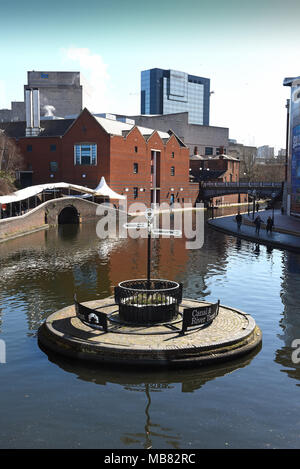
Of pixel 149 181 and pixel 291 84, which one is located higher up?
pixel 291 84

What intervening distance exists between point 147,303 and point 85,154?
164 ft

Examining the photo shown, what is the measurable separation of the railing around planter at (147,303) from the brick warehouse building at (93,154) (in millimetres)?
46851

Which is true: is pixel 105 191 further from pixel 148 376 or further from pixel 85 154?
pixel 148 376

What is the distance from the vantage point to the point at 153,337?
13.1m

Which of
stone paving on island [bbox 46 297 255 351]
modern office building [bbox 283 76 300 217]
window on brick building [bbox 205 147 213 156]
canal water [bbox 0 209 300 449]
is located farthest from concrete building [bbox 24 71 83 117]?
stone paving on island [bbox 46 297 255 351]

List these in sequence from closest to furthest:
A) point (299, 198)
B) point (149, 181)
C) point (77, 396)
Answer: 1. point (77, 396)
2. point (299, 198)
3. point (149, 181)

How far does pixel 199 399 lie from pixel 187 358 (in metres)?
1.54

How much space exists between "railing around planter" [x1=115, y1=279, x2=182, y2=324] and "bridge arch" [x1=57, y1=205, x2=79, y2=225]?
3631 centimetres

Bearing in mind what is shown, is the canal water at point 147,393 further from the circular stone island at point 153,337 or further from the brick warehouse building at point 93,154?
the brick warehouse building at point 93,154

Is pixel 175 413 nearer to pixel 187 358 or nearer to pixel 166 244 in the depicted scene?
pixel 187 358

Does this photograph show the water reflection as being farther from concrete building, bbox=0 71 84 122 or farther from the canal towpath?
concrete building, bbox=0 71 84 122

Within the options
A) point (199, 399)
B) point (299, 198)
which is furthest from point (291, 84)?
point (199, 399)
